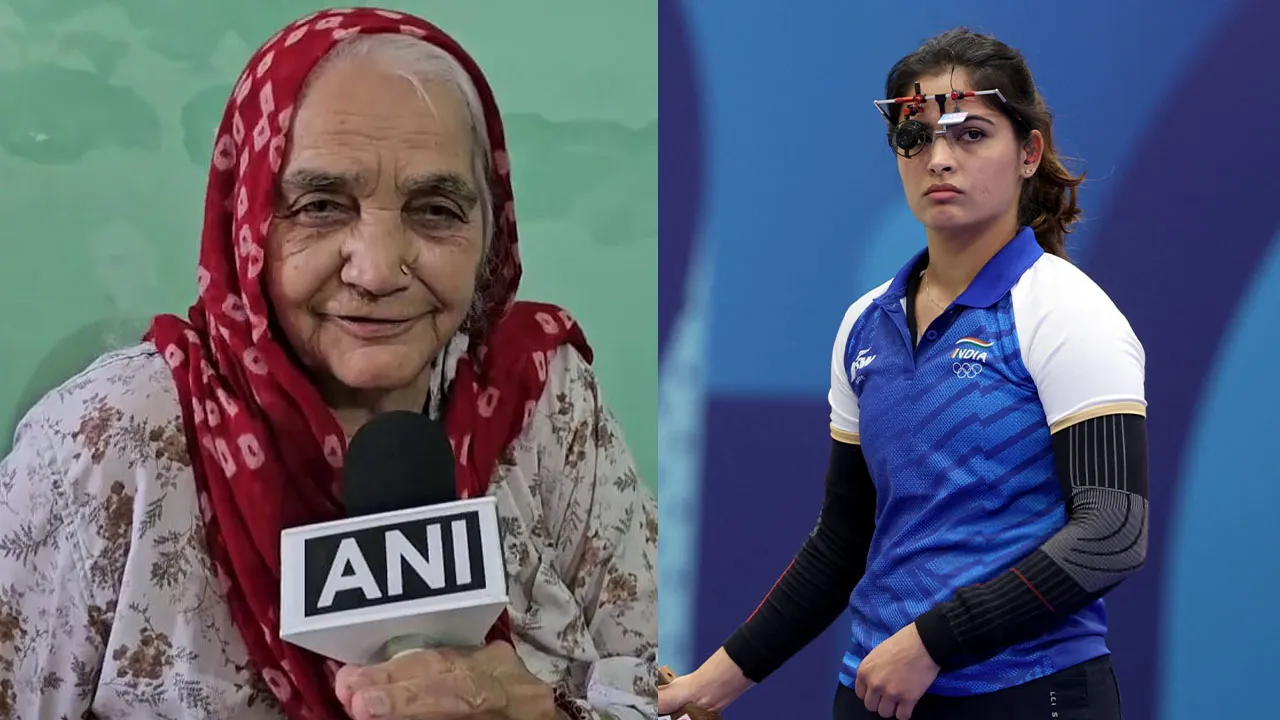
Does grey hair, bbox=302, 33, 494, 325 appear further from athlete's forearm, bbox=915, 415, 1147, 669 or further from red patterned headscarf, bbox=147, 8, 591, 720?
athlete's forearm, bbox=915, 415, 1147, 669

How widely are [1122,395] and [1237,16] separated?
114 centimetres

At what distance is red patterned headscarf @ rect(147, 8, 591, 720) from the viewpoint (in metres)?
1.19

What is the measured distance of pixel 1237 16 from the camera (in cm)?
214

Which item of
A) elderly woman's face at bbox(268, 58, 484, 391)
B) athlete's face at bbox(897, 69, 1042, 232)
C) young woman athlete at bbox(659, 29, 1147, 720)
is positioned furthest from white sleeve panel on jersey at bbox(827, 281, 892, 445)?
elderly woman's face at bbox(268, 58, 484, 391)

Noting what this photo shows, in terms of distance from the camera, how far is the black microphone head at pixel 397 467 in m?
1.06

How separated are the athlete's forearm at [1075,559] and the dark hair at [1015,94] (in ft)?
1.25

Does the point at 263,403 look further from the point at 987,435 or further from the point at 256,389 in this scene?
the point at 987,435

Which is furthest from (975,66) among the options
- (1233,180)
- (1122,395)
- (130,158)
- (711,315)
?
(130,158)

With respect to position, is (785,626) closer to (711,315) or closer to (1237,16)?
(711,315)

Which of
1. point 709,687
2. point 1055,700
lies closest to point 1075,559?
point 1055,700

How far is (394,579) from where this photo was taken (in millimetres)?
973

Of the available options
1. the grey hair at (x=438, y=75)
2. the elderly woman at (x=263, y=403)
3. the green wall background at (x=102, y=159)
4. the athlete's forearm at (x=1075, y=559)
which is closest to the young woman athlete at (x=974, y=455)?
the athlete's forearm at (x=1075, y=559)

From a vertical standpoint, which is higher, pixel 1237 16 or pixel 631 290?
pixel 1237 16

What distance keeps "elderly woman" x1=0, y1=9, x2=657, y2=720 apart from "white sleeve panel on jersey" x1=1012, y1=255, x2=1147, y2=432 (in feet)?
1.93
